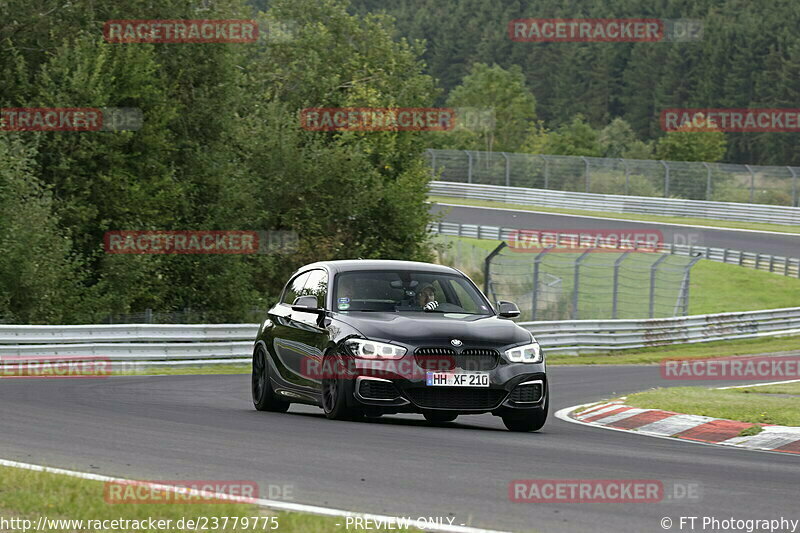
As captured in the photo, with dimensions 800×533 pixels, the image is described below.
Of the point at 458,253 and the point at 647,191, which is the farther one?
the point at 647,191

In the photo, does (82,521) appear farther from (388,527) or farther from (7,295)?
(7,295)

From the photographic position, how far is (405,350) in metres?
11.1

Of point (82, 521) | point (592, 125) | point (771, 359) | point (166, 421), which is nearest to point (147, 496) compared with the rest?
point (82, 521)

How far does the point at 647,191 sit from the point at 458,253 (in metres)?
19.5

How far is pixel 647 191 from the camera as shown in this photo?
59.3 metres

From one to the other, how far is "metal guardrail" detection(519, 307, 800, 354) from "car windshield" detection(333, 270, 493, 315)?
14835 millimetres

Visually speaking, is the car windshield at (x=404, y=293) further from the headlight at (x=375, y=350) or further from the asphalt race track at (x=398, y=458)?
the asphalt race track at (x=398, y=458)

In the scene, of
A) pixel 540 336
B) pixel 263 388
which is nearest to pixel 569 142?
pixel 540 336

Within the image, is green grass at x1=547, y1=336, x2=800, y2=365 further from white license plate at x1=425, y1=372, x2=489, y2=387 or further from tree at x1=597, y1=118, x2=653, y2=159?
tree at x1=597, y1=118, x2=653, y2=159

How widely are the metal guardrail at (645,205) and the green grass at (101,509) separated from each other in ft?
→ 170

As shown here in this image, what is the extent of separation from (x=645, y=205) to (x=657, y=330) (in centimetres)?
2657

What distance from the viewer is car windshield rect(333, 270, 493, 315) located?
12.2 metres
